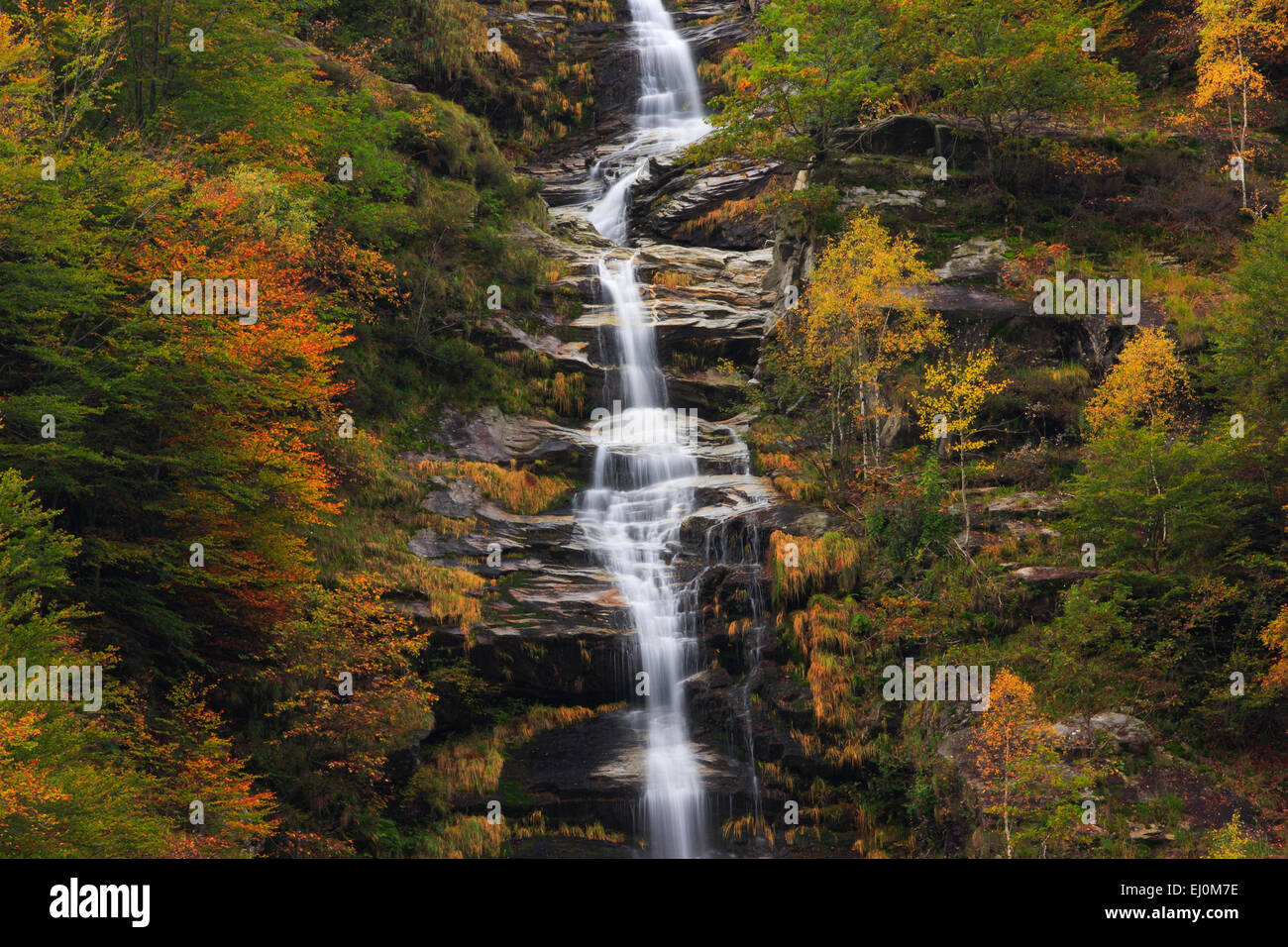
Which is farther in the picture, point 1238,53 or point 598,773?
point 1238,53

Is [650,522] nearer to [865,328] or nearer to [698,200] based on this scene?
[865,328]

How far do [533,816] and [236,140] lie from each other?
18947 millimetres

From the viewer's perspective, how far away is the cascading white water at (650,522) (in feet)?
67.8

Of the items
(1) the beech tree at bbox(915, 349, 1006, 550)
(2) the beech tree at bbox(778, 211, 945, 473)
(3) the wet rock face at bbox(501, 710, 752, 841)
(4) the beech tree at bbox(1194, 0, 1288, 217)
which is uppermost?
(4) the beech tree at bbox(1194, 0, 1288, 217)

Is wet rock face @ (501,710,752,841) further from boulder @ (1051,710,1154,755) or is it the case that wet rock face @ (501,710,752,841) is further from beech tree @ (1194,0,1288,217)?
beech tree @ (1194,0,1288,217)

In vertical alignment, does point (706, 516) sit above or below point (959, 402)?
below

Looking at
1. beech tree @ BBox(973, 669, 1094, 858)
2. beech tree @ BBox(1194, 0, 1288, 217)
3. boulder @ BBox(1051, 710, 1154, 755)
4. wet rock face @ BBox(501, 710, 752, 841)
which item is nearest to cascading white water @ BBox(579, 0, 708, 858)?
wet rock face @ BBox(501, 710, 752, 841)

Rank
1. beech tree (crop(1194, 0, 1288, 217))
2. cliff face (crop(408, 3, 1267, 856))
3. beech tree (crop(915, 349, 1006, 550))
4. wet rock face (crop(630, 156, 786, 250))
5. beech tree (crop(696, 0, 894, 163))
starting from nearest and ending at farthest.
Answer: cliff face (crop(408, 3, 1267, 856)) → beech tree (crop(915, 349, 1006, 550)) → beech tree (crop(1194, 0, 1288, 217)) → beech tree (crop(696, 0, 894, 163)) → wet rock face (crop(630, 156, 786, 250))

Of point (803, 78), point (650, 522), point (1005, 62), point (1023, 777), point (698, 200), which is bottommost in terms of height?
point (1023, 777)

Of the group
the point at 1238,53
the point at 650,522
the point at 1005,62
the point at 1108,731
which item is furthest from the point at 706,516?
the point at 1238,53

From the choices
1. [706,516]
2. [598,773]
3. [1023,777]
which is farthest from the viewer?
[706,516]

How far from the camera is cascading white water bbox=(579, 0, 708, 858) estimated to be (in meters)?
20.7

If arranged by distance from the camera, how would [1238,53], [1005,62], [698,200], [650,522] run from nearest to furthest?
[650,522], [1005,62], [1238,53], [698,200]

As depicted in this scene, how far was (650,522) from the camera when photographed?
26312 mm
